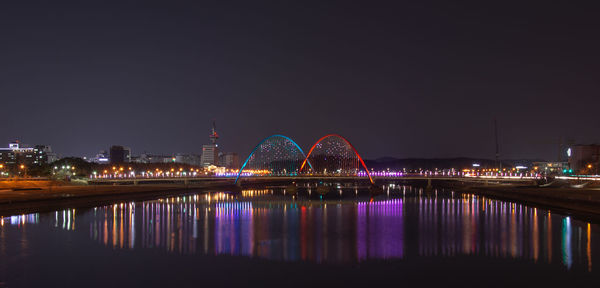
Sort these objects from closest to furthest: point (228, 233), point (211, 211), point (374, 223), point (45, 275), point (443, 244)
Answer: point (45, 275), point (443, 244), point (228, 233), point (374, 223), point (211, 211)

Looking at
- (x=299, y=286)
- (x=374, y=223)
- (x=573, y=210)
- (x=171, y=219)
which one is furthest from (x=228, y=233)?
(x=573, y=210)

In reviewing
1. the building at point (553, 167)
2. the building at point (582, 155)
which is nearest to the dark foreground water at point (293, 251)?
the building at point (582, 155)

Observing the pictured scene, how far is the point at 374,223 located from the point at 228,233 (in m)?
11.1

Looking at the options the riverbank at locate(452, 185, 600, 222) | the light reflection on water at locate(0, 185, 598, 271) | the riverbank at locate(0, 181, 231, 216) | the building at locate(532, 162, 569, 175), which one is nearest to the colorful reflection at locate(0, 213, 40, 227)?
the light reflection on water at locate(0, 185, 598, 271)

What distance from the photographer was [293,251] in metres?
24.5

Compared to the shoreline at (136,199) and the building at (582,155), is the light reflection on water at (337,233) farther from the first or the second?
the building at (582,155)

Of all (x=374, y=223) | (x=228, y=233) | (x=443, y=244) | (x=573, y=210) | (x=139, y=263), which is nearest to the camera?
(x=139, y=263)

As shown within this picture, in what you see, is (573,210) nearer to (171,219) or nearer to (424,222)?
(424,222)

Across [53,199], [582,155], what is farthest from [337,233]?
[582,155]

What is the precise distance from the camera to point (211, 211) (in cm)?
4588

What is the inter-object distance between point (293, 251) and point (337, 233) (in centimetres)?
734

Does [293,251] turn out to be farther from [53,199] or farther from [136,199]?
[136,199]

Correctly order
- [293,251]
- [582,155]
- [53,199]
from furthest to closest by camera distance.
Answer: [582,155], [53,199], [293,251]

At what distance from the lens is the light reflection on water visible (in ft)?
79.8
